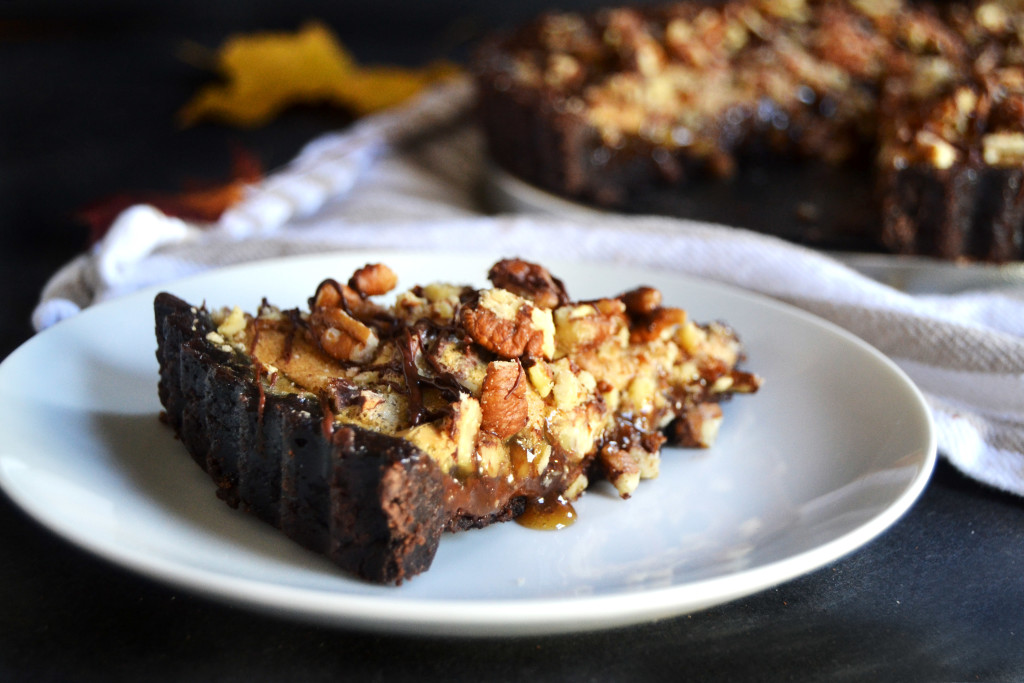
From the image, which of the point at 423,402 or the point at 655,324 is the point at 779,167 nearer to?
the point at 655,324

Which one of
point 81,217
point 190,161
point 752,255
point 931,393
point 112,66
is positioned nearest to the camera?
point 931,393

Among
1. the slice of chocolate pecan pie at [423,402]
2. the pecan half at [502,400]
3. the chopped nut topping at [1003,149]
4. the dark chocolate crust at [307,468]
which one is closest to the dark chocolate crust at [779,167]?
the chopped nut topping at [1003,149]

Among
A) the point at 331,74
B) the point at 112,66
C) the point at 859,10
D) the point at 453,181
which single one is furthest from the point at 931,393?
the point at 112,66

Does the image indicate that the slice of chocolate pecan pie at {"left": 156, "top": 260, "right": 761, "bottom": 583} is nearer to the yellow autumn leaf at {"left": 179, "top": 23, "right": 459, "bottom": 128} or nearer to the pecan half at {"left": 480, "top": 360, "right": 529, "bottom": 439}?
the pecan half at {"left": 480, "top": 360, "right": 529, "bottom": 439}

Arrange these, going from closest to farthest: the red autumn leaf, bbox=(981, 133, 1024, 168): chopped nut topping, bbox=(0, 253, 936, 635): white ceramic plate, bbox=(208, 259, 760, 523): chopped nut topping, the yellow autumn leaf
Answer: bbox=(0, 253, 936, 635): white ceramic plate
bbox=(208, 259, 760, 523): chopped nut topping
bbox=(981, 133, 1024, 168): chopped nut topping
the red autumn leaf
the yellow autumn leaf

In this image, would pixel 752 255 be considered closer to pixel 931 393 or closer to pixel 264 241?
pixel 931 393

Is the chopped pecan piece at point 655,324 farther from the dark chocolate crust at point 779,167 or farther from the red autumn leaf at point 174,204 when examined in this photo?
the red autumn leaf at point 174,204

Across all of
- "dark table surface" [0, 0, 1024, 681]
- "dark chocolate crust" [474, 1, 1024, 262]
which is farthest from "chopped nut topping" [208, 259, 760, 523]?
"dark chocolate crust" [474, 1, 1024, 262]
